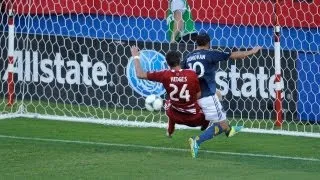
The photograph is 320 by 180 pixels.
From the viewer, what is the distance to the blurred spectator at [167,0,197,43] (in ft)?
58.0

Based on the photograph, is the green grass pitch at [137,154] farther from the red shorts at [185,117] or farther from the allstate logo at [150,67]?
the allstate logo at [150,67]

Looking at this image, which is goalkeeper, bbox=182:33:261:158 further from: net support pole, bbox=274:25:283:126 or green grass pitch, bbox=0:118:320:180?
net support pole, bbox=274:25:283:126

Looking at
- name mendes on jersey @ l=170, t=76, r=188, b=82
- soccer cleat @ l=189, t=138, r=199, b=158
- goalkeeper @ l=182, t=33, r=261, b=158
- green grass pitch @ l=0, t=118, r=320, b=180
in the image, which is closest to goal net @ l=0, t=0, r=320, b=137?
green grass pitch @ l=0, t=118, r=320, b=180

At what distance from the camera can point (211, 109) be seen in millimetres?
13633

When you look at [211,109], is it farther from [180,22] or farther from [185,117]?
[180,22]

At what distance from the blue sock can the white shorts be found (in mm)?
148

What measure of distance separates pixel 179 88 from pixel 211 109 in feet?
1.74

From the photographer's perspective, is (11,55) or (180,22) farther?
(180,22)

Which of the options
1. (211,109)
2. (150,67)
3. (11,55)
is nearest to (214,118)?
(211,109)

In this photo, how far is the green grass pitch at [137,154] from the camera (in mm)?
11758

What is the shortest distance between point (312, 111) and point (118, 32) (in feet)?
13.8

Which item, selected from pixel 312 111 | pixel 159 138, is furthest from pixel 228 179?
pixel 312 111

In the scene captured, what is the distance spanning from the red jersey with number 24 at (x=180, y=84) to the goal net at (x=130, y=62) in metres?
2.18

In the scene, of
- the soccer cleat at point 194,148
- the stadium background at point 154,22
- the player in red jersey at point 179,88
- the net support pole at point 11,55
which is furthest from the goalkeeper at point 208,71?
the net support pole at point 11,55
